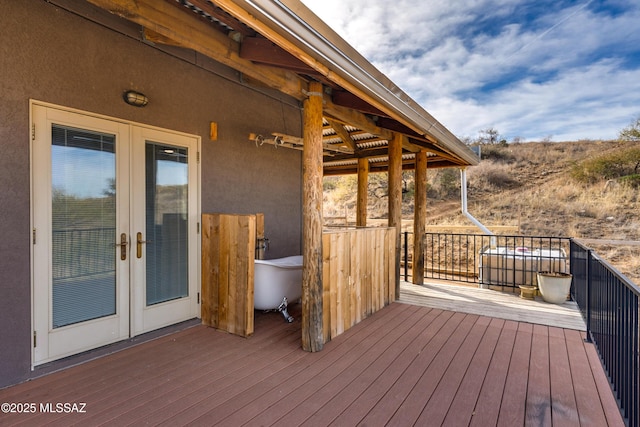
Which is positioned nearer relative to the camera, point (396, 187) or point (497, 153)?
point (396, 187)

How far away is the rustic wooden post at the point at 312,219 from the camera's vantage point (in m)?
3.00

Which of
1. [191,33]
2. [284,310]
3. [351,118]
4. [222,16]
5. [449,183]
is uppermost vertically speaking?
[449,183]

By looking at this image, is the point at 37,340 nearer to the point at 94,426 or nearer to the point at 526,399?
the point at 94,426

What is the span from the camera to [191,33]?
231 centimetres

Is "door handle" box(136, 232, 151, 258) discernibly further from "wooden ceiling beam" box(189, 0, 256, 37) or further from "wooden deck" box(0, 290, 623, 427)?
"wooden ceiling beam" box(189, 0, 256, 37)

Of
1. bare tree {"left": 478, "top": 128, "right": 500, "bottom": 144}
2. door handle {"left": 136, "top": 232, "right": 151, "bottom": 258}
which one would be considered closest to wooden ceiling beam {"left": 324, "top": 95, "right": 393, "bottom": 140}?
door handle {"left": 136, "top": 232, "right": 151, "bottom": 258}

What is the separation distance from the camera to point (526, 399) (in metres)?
2.28

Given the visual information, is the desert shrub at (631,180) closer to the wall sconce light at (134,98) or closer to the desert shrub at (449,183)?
the desert shrub at (449,183)

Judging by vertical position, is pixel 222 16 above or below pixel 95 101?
above

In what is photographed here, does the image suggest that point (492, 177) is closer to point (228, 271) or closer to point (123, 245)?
point (228, 271)

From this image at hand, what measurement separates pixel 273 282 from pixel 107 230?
174 cm

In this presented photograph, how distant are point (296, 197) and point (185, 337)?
2.66 meters

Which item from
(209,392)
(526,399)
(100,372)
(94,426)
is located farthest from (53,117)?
(526,399)

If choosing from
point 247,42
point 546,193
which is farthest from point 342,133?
point 546,193
